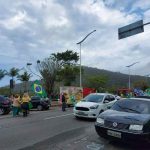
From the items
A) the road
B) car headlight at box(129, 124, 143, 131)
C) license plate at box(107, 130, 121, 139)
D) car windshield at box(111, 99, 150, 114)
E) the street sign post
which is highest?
the street sign post

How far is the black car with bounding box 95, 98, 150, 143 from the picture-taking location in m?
9.94

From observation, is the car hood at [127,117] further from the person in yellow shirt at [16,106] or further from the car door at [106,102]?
the person in yellow shirt at [16,106]

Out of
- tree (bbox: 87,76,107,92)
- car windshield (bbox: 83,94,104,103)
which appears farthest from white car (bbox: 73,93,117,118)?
tree (bbox: 87,76,107,92)

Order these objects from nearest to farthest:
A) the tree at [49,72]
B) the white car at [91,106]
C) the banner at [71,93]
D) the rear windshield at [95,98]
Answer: the white car at [91,106] < the rear windshield at [95,98] < the banner at [71,93] < the tree at [49,72]

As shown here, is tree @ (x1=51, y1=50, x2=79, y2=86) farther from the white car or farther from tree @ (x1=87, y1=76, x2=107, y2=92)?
the white car

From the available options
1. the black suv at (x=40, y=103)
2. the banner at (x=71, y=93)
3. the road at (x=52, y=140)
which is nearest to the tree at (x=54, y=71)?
the banner at (x=71, y=93)

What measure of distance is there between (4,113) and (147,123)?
1670 centimetres

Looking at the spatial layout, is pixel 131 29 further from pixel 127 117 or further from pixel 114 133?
pixel 114 133

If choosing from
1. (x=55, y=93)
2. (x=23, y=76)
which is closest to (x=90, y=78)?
(x=23, y=76)

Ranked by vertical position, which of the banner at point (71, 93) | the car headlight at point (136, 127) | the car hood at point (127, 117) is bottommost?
the car headlight at point (136, 127)

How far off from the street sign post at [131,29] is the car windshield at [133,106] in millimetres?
11524

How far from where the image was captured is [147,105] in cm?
1169

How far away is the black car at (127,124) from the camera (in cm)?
994

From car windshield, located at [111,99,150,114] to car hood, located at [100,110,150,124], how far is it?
21.9 inches
